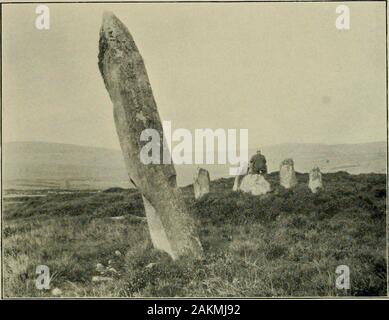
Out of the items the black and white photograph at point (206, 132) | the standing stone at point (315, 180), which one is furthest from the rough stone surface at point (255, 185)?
the standing stone at point (315, 180)

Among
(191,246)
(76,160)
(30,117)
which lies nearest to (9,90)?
(30,117)

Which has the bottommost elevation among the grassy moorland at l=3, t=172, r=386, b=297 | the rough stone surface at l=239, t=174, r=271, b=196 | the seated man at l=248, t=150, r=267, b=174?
the grassy moorland at l=3, t=172, r=386, b=297

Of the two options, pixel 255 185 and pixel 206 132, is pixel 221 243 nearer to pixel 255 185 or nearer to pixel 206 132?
pixel 255 185

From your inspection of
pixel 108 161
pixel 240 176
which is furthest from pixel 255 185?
pixel 108 161

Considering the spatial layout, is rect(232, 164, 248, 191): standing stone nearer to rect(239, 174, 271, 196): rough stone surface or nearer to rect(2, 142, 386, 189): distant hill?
rect(239, 174, 271, 196): rough stone surface

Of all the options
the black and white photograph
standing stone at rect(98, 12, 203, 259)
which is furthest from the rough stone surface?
standing stone at rect(98, 12, 203, 259)

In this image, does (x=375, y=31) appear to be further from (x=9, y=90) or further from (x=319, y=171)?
(x=9, y=90)
